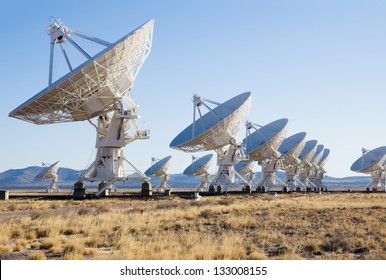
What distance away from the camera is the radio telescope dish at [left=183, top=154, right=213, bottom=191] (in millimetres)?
81750

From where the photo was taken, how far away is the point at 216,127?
4719cm

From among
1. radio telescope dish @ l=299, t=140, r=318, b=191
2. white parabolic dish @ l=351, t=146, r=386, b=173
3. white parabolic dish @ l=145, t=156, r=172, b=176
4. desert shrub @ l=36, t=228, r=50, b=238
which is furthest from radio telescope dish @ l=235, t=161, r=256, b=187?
desert shrub @ l=36, t=228, r=50, b=238

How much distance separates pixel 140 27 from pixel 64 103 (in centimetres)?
803

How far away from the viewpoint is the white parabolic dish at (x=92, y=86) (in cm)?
3256

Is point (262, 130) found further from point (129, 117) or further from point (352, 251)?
point (352, 251)

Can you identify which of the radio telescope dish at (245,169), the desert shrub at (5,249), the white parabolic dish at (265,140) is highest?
the white parabolic dish at (265,140)

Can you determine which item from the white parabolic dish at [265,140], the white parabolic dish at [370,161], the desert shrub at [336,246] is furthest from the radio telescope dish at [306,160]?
the desert shrub at [336,246]

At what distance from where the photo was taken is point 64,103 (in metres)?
34.3

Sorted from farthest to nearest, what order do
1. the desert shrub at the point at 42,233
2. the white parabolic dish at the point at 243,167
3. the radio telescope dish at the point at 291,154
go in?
the white parabolic dish at the point at 243,167, the radio telescope dish at the point at 291,154, the desert shrub at the point at 42,233

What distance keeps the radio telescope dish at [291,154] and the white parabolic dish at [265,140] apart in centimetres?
1068

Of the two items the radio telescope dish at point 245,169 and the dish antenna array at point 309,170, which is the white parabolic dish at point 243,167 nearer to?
the radio telescope dish at point 245,169

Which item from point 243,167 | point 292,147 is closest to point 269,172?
point 292,147

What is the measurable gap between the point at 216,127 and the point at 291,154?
1328 inches

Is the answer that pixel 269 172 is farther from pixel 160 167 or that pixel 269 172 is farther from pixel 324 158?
pixel 324 158
